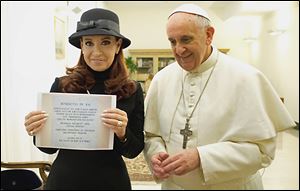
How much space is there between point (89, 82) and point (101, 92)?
2.5 inches

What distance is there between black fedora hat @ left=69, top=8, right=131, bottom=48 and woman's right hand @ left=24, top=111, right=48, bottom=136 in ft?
1.05

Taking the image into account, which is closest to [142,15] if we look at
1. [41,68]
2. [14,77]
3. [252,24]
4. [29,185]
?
[252,24]

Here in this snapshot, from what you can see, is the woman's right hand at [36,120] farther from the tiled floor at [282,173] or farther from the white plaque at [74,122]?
the tiled floor at [282,173]

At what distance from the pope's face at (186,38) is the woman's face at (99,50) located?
0.23 meters

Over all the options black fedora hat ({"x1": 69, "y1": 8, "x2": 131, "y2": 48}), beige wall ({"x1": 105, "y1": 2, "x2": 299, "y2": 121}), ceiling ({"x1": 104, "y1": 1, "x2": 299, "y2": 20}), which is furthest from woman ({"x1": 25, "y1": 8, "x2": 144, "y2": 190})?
ceiling ({"x1": 104, "y1": 1, "x2": 299, "y2": 20})

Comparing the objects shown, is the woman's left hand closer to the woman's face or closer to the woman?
the woman

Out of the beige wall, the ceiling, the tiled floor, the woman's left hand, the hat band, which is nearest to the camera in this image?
the woman's left hand

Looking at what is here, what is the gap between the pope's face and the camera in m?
1.12

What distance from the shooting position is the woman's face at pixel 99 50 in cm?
120

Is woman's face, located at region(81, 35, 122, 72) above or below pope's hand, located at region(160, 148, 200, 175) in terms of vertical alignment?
above

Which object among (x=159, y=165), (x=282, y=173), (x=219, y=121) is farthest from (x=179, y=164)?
(x=282, y=173)

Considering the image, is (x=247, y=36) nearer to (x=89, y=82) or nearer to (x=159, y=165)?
(x=89, y=82)

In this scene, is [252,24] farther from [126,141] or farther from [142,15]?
[126,141]

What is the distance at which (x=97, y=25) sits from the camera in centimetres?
119
